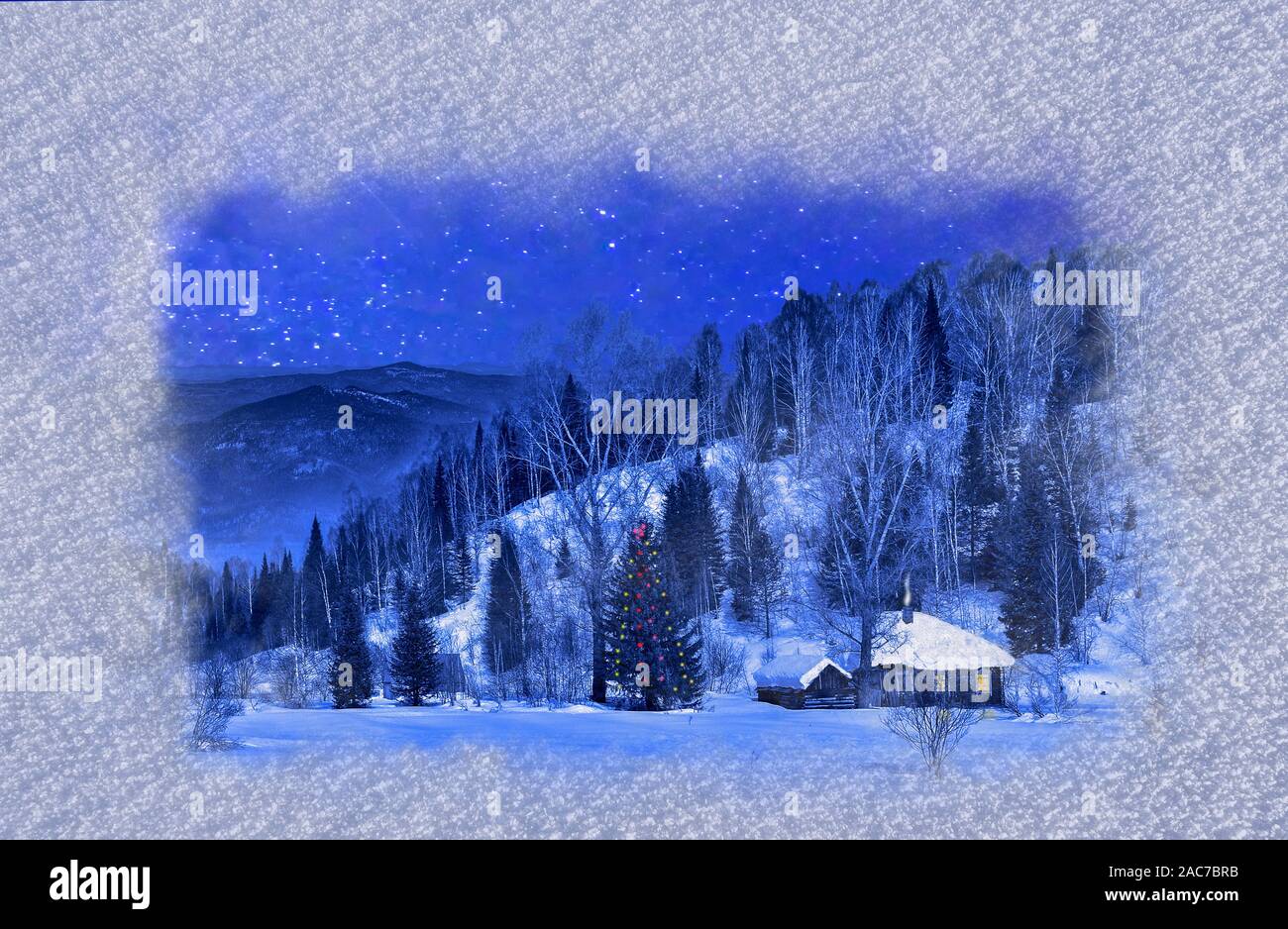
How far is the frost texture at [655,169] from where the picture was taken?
4387 millimetres

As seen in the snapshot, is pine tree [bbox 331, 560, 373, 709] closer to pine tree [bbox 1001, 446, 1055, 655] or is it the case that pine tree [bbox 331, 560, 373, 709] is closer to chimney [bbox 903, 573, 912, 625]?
chimney [bbox 903, 573, 912, 625]

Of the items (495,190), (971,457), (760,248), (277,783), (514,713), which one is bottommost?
(277,783)

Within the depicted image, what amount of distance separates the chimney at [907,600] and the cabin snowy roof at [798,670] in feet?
1.33

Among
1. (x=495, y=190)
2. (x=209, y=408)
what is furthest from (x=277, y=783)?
(x=495, y=190)

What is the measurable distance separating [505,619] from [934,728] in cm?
219

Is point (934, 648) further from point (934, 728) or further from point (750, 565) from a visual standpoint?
point (750, 565)

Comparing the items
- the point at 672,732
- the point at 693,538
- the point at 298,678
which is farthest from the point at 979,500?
the point at 298,678

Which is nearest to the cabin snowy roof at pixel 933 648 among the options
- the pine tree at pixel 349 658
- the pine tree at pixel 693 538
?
the pine tree at pixel 693 538

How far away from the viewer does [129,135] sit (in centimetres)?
458

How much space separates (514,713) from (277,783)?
1.19 meters
